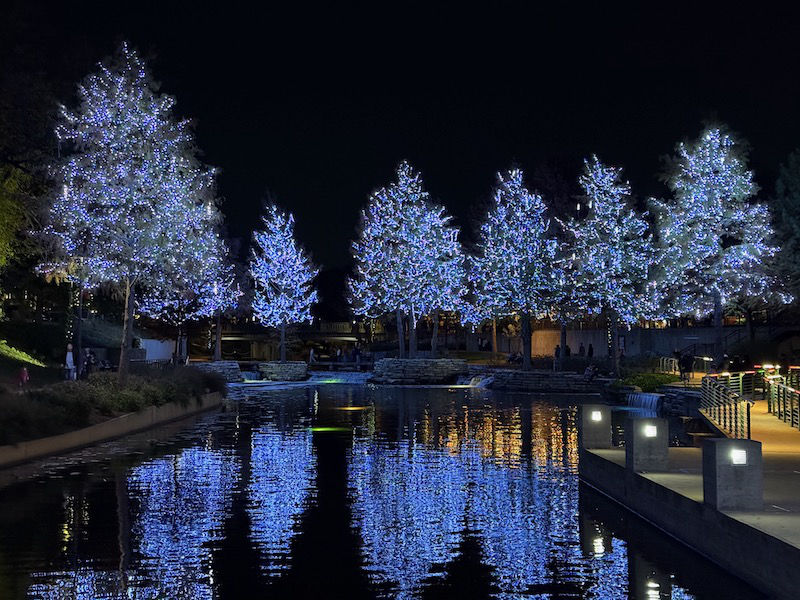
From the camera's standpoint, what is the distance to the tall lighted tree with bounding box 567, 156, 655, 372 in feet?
179

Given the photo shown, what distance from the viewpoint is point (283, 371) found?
2773 inches

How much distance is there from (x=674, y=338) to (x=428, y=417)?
3038 centimetres

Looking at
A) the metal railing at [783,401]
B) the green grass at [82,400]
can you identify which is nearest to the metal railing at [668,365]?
the metal railing at [783,401]

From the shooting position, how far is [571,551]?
566 inches

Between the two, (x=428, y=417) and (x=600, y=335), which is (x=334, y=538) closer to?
(x=428, y=417)

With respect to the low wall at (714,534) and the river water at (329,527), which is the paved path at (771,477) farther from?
the river water at (329,527)

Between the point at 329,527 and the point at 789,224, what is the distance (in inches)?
1749

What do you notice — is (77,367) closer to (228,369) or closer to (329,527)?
(228,369)

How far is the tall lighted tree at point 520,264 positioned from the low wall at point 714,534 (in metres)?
42.6

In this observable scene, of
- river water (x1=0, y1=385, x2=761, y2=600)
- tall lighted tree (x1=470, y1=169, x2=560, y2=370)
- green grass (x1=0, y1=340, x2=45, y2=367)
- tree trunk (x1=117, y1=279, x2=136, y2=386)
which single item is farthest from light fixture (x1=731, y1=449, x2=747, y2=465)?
tall lighted tree (x1=470, y1=169, x2=560, y2=370)

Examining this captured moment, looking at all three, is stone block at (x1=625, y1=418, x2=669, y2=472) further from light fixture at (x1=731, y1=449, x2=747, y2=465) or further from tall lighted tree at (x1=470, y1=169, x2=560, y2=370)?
tall lighted tree at (x1=470, y1=169, x2=560, y2=370)

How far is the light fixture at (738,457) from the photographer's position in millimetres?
13414

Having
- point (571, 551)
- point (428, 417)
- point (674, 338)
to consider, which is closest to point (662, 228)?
point (674, 338)

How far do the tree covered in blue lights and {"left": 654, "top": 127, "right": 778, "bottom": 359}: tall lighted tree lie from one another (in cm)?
1990
